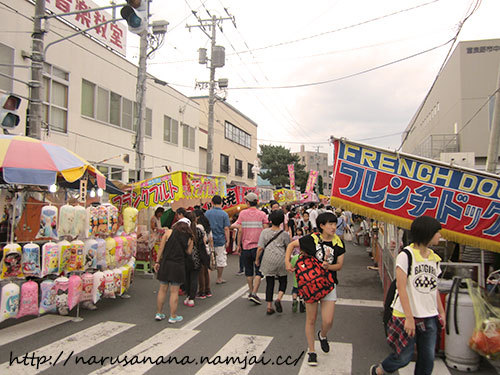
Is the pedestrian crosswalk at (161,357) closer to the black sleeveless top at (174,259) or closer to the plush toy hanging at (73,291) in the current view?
the plush toy hanging at (73,291)

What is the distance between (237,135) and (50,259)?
29.8 m

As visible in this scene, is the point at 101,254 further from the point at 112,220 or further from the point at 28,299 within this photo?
the point at 28,299

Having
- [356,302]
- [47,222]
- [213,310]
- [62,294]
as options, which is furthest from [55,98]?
[356,302]

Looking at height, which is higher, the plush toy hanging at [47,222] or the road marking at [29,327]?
the plush toy hanging at [47,222]

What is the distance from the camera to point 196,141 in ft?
79.8

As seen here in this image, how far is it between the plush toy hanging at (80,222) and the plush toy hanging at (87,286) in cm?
70

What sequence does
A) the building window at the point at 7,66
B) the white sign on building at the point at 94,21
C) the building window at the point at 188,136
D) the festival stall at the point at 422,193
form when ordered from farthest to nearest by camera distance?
the building window at the point at 188,136, the white sign on building at the point at 94,21, the building window at the point at 7,66, the festival stall at the point at 422,193

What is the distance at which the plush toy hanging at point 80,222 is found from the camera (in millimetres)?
6324

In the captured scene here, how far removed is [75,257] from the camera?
6094 mm

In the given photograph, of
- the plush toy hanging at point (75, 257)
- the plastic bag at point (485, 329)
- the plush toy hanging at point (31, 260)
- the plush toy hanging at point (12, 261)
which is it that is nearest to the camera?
the plastic bag at point (485, 329)

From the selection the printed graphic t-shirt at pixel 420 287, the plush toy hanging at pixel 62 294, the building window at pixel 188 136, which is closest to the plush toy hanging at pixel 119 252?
the plush toy hanging at pixel 62 294

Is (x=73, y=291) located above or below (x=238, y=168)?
below

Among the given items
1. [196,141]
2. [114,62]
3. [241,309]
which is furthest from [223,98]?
[241,309]

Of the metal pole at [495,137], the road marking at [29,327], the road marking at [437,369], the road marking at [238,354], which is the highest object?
the metal pole at [495,137]
